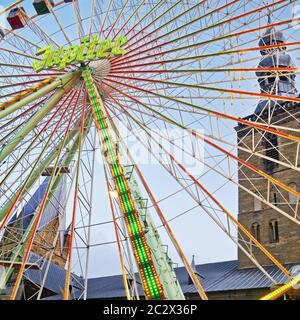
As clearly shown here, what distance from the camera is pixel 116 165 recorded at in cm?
1866

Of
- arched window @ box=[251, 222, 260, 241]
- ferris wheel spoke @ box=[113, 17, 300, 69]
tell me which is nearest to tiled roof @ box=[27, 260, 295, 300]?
arched window @ box=[251, 222, 260, 241]

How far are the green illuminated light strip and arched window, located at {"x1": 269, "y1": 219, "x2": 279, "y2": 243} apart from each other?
25.4 metres

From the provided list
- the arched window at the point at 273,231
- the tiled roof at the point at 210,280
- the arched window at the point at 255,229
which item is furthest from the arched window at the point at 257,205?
the tiled roof at the point at 210,280

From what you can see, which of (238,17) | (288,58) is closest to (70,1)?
(238,17)

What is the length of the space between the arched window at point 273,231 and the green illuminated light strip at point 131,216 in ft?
83.2

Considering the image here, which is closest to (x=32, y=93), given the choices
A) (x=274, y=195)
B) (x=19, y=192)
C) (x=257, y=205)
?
(x=19, y=192)

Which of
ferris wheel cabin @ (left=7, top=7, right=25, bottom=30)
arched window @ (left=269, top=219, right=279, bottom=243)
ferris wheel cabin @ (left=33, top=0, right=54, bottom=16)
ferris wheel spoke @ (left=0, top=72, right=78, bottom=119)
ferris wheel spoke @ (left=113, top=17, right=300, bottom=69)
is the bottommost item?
ferris wheel spoke @ (left=0, top=72, right=78, bottom=119)

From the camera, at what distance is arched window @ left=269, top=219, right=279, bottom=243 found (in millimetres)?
40947

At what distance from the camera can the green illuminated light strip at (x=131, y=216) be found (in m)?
14.8

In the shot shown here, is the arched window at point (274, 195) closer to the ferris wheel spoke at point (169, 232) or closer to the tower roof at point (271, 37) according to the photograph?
the tower roof at point (271, 37)

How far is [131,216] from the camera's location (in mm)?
16844

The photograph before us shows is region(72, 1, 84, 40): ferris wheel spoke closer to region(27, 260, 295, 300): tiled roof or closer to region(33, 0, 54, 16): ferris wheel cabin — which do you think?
region(33, 0, 54, 16): ferris wheel cabin
